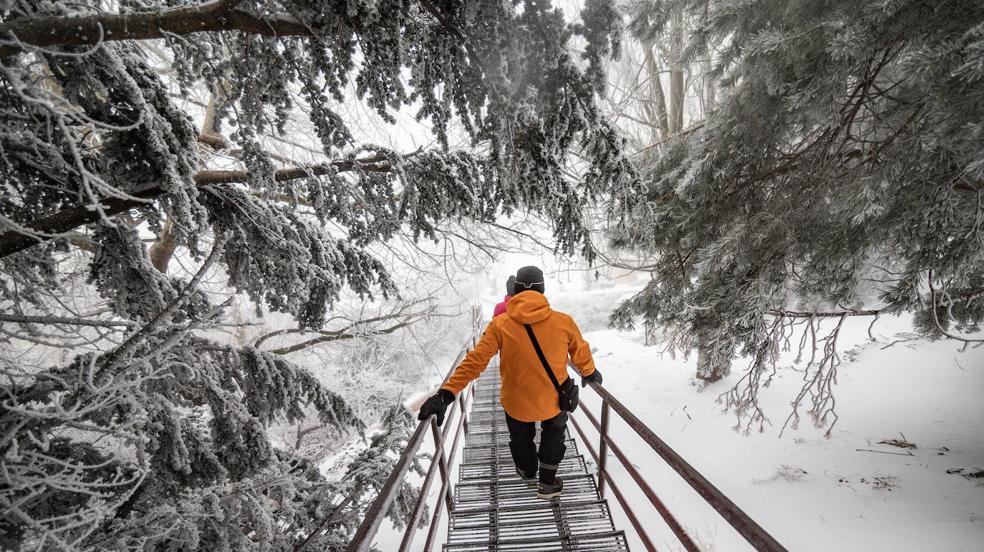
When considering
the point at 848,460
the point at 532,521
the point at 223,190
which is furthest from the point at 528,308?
the point at 848,460

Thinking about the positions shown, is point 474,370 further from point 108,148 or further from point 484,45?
point 108,148

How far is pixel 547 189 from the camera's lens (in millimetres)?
2059

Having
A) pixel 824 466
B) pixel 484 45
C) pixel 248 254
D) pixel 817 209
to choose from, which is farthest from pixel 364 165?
pixel 824 466

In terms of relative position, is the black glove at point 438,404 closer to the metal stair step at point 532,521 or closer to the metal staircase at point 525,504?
the metal staircase at point 525,504

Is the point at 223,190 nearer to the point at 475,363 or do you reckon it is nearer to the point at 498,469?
the point at 475,363

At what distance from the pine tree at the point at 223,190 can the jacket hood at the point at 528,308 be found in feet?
2.01

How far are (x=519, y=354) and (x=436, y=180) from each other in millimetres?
1428

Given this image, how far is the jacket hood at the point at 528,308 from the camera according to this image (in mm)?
2920

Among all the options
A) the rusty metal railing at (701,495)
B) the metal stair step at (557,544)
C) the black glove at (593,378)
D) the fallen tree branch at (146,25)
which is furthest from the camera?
the black glove at (593,378)

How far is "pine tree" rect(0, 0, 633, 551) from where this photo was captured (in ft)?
5.10

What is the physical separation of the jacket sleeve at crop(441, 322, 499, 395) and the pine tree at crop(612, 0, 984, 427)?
4.31ft

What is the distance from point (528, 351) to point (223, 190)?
231 centimetres

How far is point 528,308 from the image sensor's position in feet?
9.70

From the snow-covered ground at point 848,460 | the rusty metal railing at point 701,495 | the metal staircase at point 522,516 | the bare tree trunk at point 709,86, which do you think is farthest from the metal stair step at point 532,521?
the bare tree trunk at point 709,86
